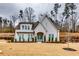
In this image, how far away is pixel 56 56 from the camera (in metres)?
2.46

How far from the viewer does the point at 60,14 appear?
2.46m

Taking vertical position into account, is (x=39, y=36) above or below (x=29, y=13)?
below

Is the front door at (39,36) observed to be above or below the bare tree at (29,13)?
below

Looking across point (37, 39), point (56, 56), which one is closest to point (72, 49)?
point (56, 56)

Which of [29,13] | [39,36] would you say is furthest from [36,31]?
[29,13]

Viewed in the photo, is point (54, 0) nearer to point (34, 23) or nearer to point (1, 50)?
point (34, 23)

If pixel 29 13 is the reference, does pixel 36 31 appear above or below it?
below

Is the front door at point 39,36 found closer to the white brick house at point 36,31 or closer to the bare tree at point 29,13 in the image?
the white brick house at point 36,31

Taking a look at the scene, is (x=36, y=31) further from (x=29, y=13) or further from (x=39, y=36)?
(x=29, y=13)

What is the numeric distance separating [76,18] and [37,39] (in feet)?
1.50

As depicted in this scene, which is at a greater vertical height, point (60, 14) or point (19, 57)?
point (60, 14)

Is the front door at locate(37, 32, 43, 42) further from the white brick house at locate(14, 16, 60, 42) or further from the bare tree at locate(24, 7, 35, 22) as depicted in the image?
the bare tree at locate(24, 7, 35, 22)

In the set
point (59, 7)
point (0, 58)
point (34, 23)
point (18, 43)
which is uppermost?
point (59, 7)

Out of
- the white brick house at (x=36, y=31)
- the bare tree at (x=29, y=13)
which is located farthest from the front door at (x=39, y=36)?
the bare tree at (x=29, y=13)
